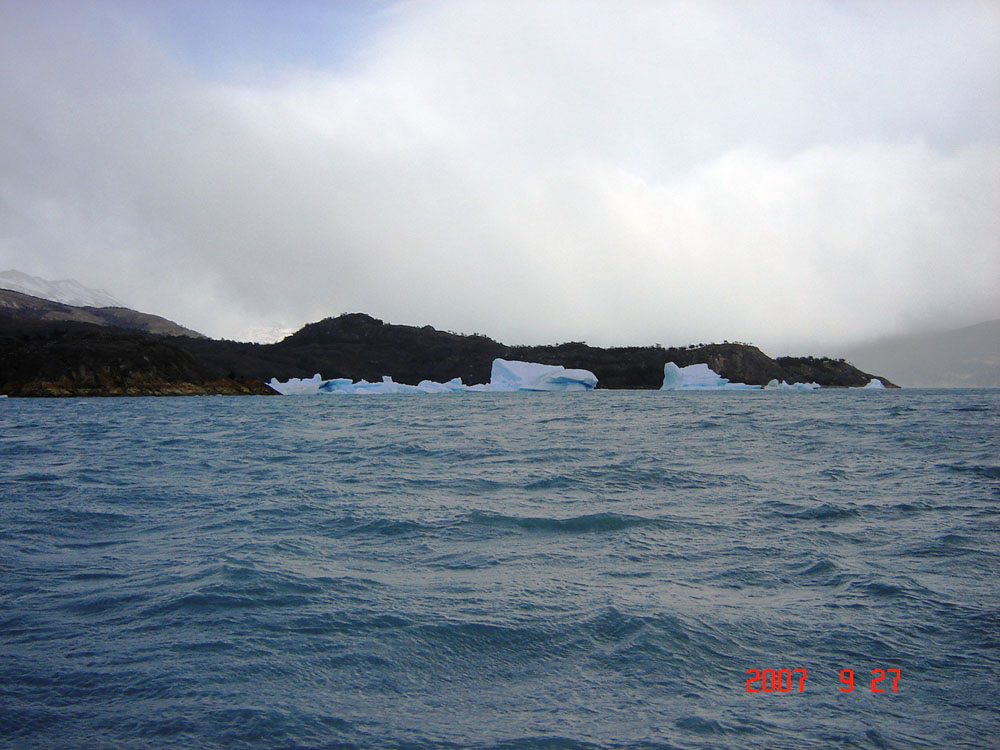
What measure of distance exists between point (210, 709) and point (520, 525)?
445cm

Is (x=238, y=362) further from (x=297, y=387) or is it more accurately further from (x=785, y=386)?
(x=785, y=386)

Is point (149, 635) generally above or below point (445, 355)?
below

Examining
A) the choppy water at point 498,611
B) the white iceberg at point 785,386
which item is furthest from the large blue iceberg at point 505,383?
the choppy water at point 498,611

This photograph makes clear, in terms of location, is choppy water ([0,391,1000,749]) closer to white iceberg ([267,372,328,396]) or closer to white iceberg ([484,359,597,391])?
white iceberg ([267,372,328,396])

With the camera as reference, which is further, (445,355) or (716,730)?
(445,355)

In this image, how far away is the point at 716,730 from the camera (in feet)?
10.4

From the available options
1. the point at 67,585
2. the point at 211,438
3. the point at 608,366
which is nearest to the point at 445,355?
the point at 608,366

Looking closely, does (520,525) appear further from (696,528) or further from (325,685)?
(325,685)

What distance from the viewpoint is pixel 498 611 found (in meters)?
4.66
